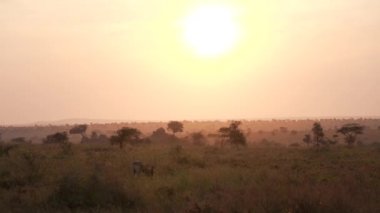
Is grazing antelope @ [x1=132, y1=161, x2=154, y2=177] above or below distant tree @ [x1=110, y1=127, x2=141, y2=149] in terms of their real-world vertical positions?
below

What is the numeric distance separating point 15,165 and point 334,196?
684 inches

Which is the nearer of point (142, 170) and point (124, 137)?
point (142, 170)

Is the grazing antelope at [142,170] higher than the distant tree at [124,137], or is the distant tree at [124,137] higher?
the distant tree at [124,137]

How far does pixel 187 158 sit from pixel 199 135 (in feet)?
147

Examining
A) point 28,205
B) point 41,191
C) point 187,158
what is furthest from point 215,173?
point 187,158

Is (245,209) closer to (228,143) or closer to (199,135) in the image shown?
(228,143)

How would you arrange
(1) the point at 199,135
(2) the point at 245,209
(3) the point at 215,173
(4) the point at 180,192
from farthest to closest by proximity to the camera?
1. (1) the point at 199,135
2. (3) the point at 215,173
3. (4) the point at 180,192
4. (2) the point at 245,209

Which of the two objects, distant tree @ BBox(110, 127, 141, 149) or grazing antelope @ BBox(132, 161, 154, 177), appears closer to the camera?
grazing antelope @ BBox(132, 161, 154, 177)

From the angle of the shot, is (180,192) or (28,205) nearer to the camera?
(28,205)

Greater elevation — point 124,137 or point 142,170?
point 124,137

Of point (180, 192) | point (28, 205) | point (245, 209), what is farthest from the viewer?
point (180, 192)

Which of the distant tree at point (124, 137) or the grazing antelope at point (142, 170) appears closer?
the grazing antelope at point (142, 170)

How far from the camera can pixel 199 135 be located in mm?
78062

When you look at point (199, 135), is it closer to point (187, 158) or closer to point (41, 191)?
point (187, 158)
